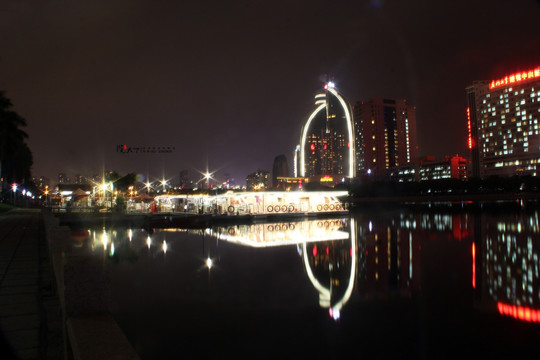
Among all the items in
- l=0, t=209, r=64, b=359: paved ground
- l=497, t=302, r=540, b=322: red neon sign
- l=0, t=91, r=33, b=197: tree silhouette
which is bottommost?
l=497, t=302, r=540, b=322: red neon sign

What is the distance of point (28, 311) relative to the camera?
6262mm

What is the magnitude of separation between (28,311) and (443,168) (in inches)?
7194

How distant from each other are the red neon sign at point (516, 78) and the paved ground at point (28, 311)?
166743mm

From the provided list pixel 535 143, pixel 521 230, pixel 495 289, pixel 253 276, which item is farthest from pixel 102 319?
pixel 535 143

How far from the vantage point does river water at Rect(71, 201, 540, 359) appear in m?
7.34

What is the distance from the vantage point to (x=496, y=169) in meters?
146

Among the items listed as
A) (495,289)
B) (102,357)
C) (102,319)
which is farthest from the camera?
(495,289)

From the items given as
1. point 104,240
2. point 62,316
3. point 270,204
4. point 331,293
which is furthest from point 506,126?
point 62,316

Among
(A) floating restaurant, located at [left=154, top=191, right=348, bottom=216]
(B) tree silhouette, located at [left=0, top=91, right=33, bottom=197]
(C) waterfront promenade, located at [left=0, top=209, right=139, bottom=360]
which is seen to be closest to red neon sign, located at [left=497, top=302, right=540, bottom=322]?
(C) waterfront promenade, located at [left=0, top=209, right=139, bottom=360]

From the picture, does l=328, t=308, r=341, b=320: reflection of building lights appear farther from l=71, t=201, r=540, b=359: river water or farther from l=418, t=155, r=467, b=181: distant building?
l=418, t=155, r=467, b=181: distant building

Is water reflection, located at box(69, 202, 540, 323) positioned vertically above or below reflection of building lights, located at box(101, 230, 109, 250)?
below

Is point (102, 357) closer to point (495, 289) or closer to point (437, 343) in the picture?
point (437, 343)

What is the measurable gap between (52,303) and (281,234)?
20.8 metres

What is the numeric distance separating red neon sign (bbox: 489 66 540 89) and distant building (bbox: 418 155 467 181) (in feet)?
108
